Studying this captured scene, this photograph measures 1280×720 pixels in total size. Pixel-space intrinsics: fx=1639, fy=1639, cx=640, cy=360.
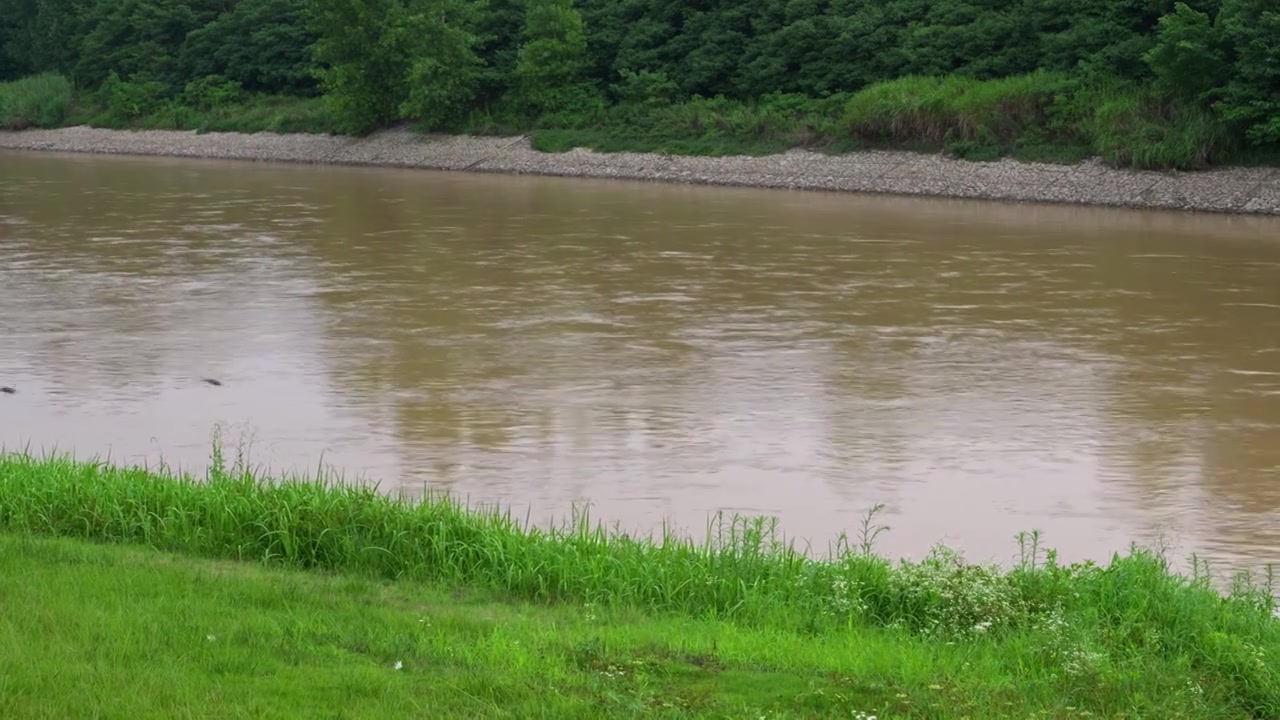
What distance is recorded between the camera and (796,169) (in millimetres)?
41656

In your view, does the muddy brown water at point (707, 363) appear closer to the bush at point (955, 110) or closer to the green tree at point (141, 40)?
the bush at point (955, 110)

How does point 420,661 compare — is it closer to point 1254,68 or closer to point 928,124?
point 1254,68

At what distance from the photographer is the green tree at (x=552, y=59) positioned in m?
51.3

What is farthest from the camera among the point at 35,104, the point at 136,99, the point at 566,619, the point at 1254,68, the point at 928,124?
the point at 35,104

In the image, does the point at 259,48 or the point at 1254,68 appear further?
the point at 259,48

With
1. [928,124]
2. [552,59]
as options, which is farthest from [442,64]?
[928,124]

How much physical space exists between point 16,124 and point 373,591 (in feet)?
213

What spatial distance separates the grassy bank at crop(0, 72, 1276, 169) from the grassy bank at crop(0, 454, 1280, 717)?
2845cm

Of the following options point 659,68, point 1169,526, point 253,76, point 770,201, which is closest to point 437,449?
point 1169,526

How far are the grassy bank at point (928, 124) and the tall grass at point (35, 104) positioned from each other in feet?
50.5

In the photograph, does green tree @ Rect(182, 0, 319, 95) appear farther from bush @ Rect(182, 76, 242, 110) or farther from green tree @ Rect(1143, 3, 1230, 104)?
green tree @ Rect(1143, 3, 1230, 104)

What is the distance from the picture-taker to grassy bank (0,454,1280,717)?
5941 millimetres

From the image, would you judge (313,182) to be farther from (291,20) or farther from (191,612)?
(191,612)

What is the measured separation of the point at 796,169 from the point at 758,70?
270 inches
